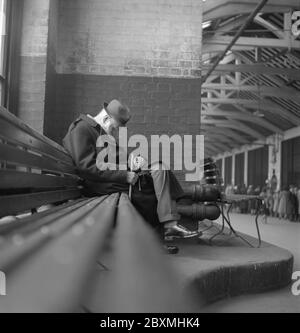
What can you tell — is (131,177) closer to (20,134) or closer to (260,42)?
(20,134)

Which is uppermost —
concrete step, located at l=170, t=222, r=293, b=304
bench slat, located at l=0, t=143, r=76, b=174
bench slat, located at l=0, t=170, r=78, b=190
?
bench slat, located at l=0, t=143, r=76, b=174

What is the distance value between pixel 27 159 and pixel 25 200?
17cm

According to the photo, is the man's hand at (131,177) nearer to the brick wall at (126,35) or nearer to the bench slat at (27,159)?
the bench slat at (27,159)

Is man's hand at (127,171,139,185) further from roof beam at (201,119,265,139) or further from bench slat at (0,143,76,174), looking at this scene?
roof beam at (201,119,265,139)

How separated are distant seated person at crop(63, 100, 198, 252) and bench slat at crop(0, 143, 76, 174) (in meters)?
0.28

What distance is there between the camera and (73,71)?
5.00 m

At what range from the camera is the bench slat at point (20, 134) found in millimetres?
1529

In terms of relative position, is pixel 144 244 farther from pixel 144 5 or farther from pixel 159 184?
pixel 144 5

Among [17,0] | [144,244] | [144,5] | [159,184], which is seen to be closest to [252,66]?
[144,5]

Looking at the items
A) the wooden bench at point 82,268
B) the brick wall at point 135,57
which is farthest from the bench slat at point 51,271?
the brick wall at point 135,57

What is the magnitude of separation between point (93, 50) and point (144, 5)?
0.77 metres

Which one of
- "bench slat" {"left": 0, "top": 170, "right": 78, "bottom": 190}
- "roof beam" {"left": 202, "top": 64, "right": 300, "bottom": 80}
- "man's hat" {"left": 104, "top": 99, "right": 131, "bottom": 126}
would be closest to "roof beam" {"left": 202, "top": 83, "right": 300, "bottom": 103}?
"roof beam" {"left": 202, "top": 64, "right": 300, "bottom": 80}

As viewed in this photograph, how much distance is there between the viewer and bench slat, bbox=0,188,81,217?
162cm

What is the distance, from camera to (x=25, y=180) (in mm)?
1791
